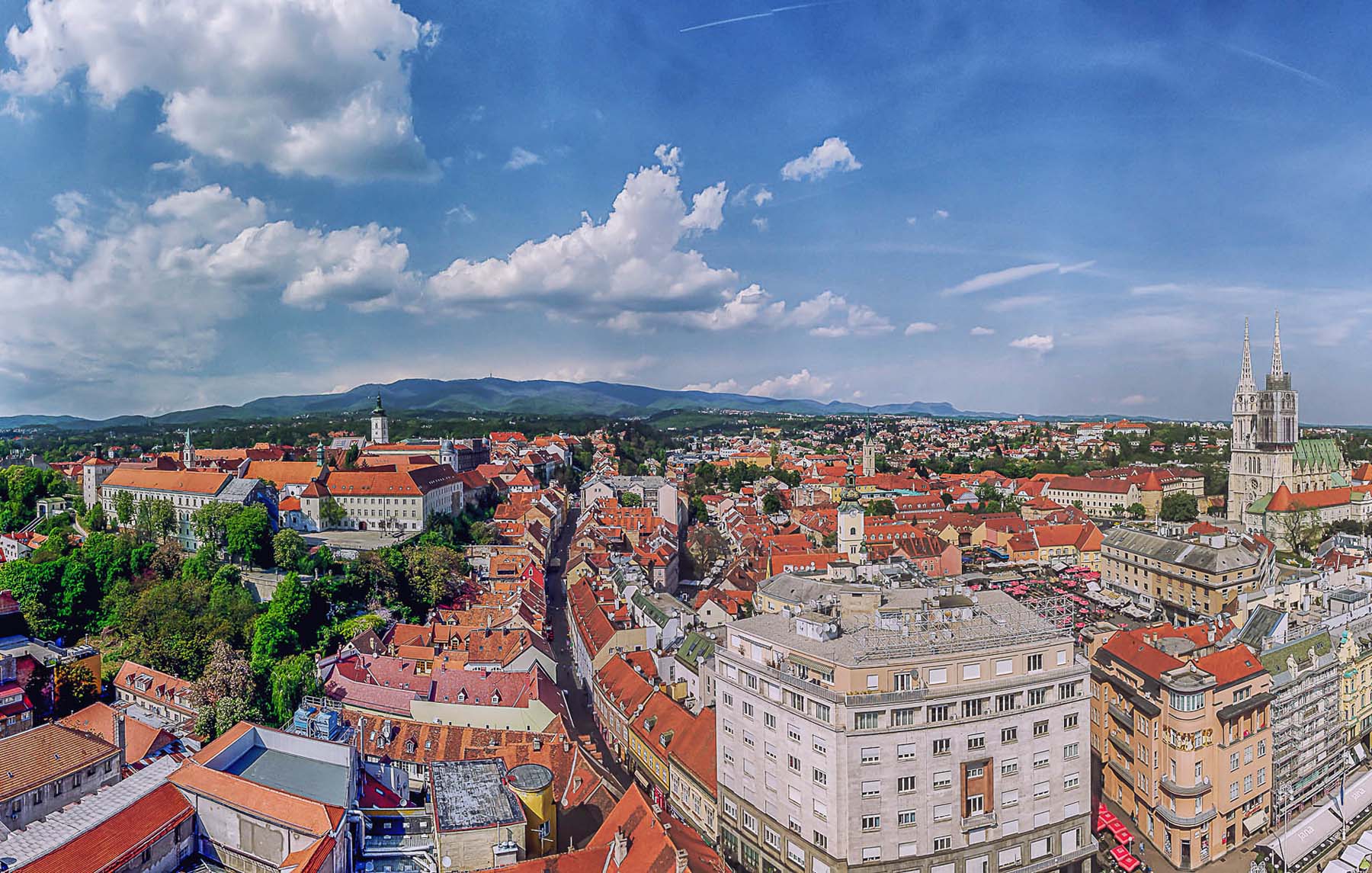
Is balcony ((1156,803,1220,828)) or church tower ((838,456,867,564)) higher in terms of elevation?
church tower ((838,456,867,564))

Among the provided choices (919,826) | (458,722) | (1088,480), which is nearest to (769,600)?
(458,722)

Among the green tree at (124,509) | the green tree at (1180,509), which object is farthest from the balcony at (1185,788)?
the green tree at (1180,509)

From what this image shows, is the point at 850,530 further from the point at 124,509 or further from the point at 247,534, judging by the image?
the point at 124,509

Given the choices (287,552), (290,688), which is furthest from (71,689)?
(287,552)

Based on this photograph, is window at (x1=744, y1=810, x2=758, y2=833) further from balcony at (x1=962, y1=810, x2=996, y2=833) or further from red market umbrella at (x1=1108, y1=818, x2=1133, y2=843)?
red market umbrella at (x1=1108, y1=818, x2=1133, y2=843)

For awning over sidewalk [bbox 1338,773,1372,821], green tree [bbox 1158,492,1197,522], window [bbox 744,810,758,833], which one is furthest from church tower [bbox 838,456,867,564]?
green tree [bbox 1158,492,1197,522]

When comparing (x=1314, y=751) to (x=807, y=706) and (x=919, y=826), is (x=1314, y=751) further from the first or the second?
(x=807, y=706)
